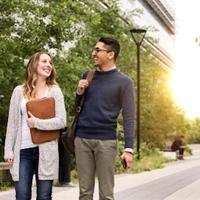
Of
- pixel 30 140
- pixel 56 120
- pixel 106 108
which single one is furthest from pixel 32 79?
pixel 106 108

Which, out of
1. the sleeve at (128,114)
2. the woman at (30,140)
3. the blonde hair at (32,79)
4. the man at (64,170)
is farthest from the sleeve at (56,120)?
the man at (64,170)

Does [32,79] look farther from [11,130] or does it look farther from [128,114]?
[128,114]

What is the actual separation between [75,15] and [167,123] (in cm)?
2096

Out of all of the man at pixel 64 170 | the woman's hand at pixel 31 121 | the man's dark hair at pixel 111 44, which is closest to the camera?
the woman's hand at pixel 31 121

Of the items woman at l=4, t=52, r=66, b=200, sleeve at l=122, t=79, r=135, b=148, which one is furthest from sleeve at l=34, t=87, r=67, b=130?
sleeve at l=122, t=79, r=135, b=148

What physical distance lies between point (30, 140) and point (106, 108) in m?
0.67

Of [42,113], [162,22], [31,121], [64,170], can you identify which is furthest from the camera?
[162,22]

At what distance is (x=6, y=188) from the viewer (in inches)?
547

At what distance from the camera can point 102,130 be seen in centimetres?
562

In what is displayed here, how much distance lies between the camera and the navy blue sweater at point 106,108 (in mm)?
5617

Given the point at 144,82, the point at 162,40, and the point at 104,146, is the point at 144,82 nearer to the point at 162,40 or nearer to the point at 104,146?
the point at 104,146

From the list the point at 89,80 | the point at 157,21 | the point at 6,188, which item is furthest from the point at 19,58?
the point at 157,21

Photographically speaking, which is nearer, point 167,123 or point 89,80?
point 89,80

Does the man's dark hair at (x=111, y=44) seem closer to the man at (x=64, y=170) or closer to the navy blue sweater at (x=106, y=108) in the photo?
the navy blue sweater at (x=106, y=108)
